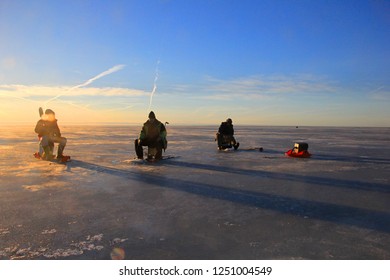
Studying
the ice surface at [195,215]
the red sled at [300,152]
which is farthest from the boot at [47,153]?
the red sled at [300,152]

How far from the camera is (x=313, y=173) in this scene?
8.27 metres

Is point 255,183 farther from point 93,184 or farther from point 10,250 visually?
point 10,250

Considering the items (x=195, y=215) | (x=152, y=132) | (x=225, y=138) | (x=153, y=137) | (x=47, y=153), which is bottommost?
(x=195, y=215)

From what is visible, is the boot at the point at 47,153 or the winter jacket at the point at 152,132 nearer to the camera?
the winter jacket at the point at 152,132

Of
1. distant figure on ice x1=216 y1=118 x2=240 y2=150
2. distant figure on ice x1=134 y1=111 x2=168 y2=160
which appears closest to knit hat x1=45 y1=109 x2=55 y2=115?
distant figure on ice x1=134 y1=111 x2=168 y2=160

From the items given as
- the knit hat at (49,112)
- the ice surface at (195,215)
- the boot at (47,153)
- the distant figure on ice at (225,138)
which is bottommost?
the ice surface at (195,215)

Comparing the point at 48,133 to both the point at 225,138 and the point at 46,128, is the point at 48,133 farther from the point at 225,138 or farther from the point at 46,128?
the point at 225,138

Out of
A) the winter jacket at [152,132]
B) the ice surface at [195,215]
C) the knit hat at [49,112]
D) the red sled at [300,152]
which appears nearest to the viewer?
the ice surface at [195,215]

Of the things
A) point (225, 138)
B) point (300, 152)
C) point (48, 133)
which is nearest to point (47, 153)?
point (48, 133)

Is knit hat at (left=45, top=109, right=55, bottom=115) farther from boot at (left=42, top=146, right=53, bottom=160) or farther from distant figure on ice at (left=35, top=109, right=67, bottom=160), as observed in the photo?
boot at (left=42, top=146, right=53, bottom=160)

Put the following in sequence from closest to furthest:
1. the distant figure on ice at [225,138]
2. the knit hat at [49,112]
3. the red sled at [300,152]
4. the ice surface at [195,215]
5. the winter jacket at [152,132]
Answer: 1. the ice surface at [195,215]
2. the winter jacket at [152,132]
3. the knit hat at [49,112]
4. the red sled at [300,152]
5. the distant figure on ice at [225,138]

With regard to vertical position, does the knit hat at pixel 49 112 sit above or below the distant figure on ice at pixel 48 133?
above

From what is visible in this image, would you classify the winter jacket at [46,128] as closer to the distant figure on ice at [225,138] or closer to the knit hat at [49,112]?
the knit hat at [49,112]
